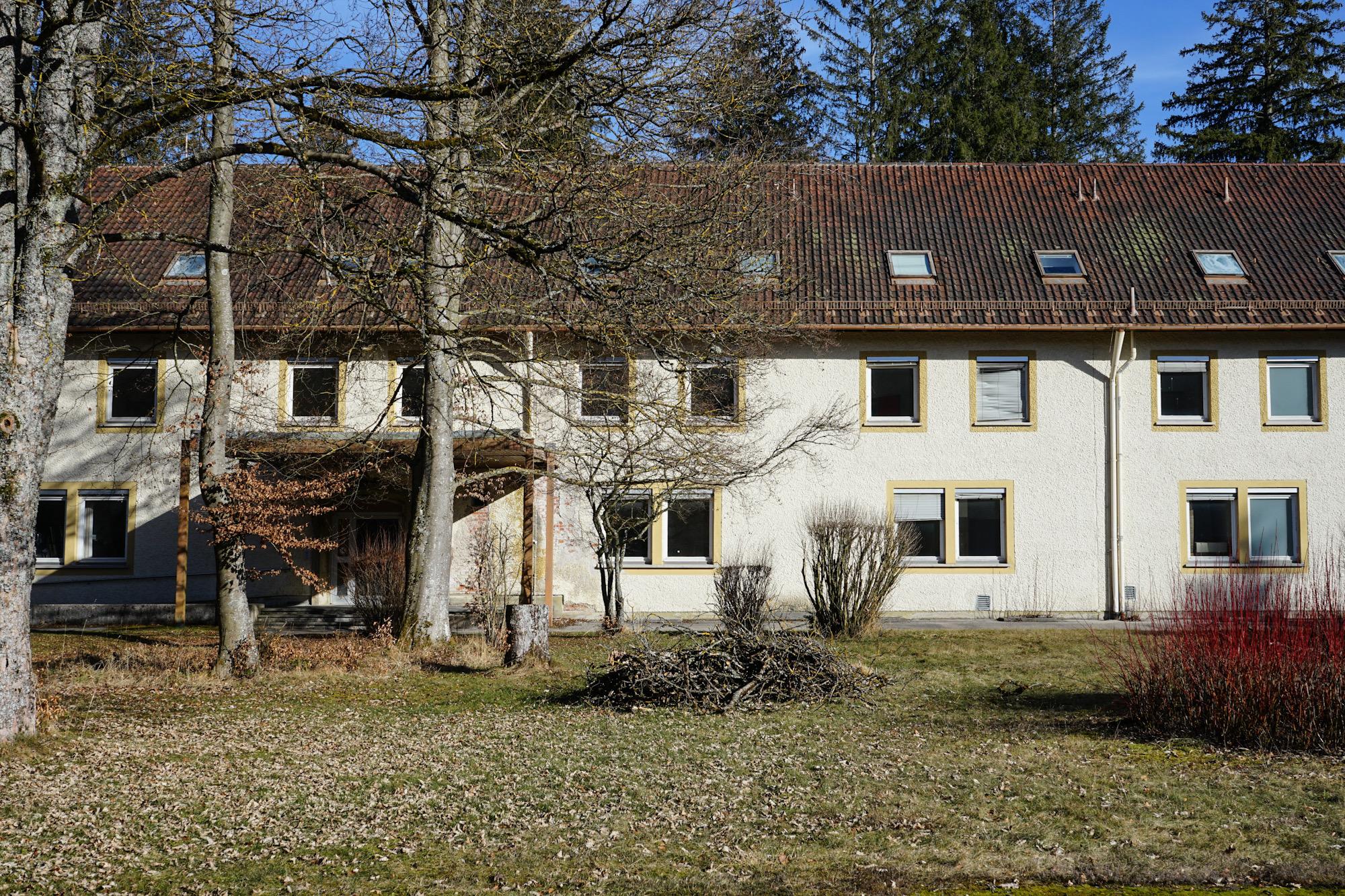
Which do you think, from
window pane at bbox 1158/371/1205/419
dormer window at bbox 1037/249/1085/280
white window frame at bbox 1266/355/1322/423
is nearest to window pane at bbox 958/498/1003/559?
window pane at bbox 1158/371/1205/419

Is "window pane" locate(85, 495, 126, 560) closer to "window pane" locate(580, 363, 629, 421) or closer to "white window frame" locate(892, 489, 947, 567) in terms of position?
"window pane" locate(580, 363, 629, 421)

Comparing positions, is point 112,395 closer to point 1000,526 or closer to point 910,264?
point 910,264

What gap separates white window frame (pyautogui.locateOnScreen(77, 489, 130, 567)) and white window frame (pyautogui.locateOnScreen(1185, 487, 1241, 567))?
1824 centimetres

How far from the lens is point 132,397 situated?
22.2 m

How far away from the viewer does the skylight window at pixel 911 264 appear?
71.8 feet

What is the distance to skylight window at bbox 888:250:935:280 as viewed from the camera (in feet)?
71.8

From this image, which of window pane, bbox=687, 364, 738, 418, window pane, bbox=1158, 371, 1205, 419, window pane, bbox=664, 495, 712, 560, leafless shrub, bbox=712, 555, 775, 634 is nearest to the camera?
leafless shrub, bbox=712, 555, 775, 634

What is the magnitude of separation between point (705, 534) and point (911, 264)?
19.9ft

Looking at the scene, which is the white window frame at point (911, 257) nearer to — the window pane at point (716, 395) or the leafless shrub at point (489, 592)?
the window pane at point (716, 395)

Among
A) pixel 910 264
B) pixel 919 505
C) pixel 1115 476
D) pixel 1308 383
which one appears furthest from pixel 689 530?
pixel 1308 383

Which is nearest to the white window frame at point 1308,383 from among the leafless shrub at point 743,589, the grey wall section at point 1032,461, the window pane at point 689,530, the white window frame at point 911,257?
the grey wall section at point 1032,461

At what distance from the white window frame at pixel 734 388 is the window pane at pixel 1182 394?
7.28 metres

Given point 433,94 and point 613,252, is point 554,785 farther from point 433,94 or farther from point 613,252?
point 433,94

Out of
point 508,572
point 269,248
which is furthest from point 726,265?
point 508,572
